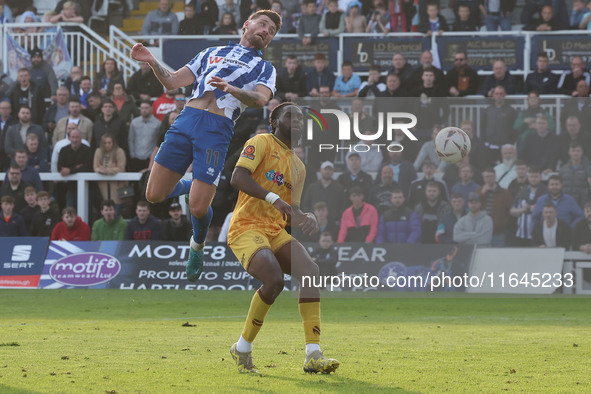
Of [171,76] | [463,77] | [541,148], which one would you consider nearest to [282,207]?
[171,76]

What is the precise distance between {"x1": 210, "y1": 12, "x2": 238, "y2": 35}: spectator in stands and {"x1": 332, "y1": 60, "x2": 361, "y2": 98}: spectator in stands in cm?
341

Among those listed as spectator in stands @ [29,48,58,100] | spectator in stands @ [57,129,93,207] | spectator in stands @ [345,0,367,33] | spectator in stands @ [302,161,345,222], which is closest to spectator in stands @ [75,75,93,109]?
spectator in stands @ [29,48,58,100]

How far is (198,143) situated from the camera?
29.3 ft

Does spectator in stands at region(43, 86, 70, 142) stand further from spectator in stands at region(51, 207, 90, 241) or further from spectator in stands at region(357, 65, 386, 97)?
spectator in stands at region(357, 65, 386, 97)

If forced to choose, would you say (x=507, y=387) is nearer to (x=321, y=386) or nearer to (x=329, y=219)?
(x=321, y=386)

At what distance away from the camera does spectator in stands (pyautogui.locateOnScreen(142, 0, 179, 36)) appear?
2400 cm

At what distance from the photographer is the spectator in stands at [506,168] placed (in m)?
17.9

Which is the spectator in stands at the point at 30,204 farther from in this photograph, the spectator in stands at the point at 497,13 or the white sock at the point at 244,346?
the white sock at the point at 244,346

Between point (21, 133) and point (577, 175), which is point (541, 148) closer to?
point (577, 175)

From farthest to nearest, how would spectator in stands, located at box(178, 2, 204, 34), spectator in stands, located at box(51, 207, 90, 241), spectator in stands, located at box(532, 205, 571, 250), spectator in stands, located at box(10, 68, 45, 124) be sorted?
spectator in stands, located at box(178, 2, 204, 34) < spectator in stands, located at box(10, 68, 45, 124) < spectator in stands, located at box(51, 207, 90, 241) < spectator in stands, located at box(532, 205, 571, 250)

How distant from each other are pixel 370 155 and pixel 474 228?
2.68 meters

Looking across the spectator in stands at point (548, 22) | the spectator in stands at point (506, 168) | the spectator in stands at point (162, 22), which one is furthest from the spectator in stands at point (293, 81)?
the spectator in stands at point (548, 22)

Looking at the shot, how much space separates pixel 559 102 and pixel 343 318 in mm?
8883

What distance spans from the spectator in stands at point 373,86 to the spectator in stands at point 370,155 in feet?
3.34
